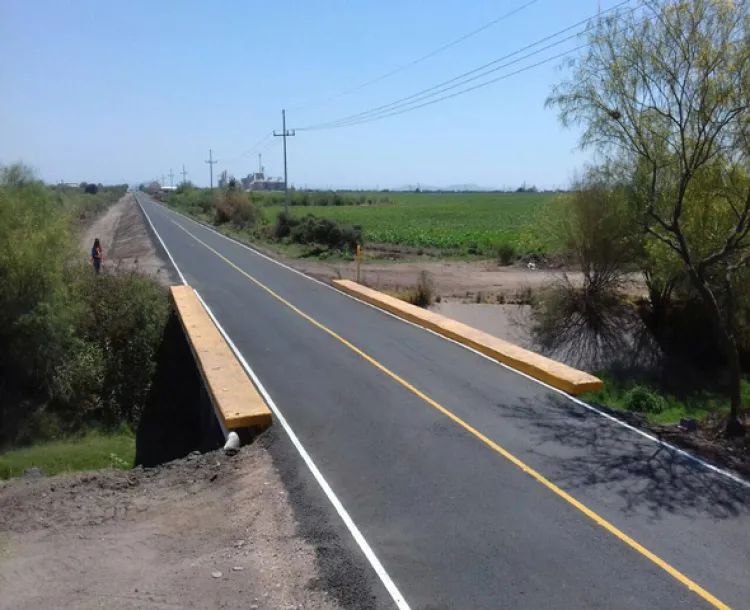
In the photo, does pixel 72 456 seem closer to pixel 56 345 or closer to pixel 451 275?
pixel 56 345

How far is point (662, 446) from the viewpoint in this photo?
12.3m

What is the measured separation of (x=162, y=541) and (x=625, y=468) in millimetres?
6395

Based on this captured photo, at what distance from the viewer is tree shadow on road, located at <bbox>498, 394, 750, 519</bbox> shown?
9852mm

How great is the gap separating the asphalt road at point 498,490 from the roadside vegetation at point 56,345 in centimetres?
608

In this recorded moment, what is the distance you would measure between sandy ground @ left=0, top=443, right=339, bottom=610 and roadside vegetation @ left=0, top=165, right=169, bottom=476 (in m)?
6.68

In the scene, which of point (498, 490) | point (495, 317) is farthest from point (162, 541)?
point (495, 317)

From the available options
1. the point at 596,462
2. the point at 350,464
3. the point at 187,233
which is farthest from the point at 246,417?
the point at 187,233

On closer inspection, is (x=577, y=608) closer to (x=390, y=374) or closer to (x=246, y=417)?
(x=246, y=417)

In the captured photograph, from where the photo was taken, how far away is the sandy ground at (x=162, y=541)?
321 inches

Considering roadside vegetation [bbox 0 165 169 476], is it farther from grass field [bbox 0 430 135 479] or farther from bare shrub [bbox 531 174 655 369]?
bare shrub [bbox 531 174 655 369]

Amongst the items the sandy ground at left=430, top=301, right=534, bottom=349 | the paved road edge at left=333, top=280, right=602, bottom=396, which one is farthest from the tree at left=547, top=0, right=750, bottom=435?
the sandy ground at left=430, top=301, right=534, bottom=349

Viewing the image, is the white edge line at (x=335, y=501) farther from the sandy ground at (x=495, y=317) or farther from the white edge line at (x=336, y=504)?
the sandy ground at (x=495, y=317)

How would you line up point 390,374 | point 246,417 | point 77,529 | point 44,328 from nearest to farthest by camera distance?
point 77,529 < point 246,417 < point 390,374 < point 44,328

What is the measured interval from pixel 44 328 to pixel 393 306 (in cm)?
1056
